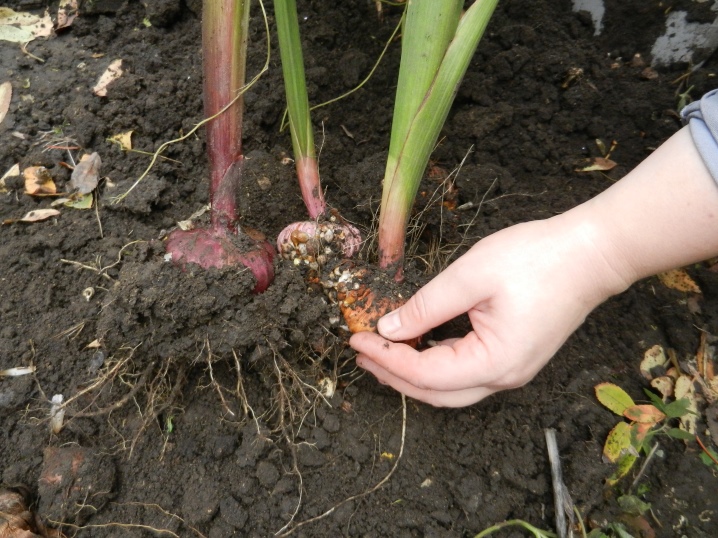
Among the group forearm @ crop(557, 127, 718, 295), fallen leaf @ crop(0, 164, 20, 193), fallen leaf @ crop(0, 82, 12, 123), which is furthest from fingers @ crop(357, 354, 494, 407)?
fallen leaf @ crop(0, 82, 12, 123)

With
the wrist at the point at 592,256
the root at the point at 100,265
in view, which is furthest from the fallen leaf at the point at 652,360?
the root at the point at 100,265

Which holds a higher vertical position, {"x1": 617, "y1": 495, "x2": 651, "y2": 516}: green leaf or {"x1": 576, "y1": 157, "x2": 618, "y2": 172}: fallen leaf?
{"x1": 576, "y1": 157, "x2": 618, "y2": 172}: fallen leaf

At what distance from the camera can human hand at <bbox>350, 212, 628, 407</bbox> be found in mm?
730

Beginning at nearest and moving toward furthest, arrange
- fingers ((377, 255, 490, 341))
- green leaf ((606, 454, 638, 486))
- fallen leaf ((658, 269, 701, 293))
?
fingers ((377, 255, 490, 341)) → green leaf ((606, 454, 638, 486)) → fallen leaf ((658, 269, 701, 293))

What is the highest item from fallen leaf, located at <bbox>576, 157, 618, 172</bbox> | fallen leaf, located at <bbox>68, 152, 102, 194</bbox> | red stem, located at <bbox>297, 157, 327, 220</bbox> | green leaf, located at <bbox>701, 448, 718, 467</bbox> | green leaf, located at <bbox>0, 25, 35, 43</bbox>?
fallen leaf, located at <bbox>576, 157, 618, 172</bbox>

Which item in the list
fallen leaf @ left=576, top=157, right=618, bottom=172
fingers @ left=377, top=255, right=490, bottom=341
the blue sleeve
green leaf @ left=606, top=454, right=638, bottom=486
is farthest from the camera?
fallen leaf @ left=576, top=157, right=618, bottom=172

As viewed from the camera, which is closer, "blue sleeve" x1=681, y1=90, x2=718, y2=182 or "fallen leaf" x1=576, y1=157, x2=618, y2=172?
"blue sleeve" x1=681, y1=90, x2=718, y2=182

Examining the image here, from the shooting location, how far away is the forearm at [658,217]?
2.22 ft

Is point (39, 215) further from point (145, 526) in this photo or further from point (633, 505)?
point (633, 505)

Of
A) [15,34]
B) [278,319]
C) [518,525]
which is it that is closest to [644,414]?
[518,525]

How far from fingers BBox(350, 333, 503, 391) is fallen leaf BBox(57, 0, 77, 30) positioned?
1142 millimetres

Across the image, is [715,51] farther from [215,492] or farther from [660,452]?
[215,492]

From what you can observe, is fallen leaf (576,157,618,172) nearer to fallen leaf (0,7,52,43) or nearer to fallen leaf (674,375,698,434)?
fallen leaf (674,375,698,434)

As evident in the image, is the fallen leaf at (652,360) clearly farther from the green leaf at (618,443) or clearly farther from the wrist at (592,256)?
the wrist at (592,256)
